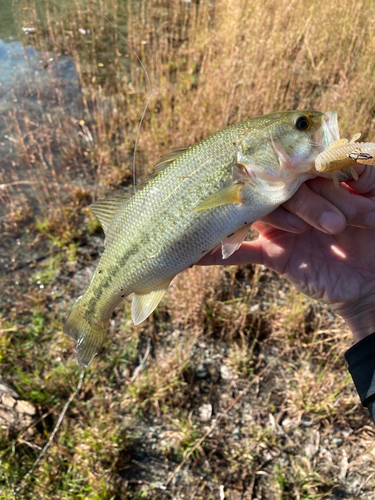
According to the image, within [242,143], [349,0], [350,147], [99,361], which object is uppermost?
[350,147]

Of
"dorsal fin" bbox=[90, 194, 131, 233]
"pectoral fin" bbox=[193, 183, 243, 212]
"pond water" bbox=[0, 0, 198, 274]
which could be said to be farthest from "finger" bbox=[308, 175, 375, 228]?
"pond water" bbox=[0, 0, 198, 274]

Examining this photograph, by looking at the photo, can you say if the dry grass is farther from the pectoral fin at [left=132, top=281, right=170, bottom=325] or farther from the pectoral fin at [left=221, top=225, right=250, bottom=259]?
the pectoral fin at [left=221, top=225, right=250, bottom=259]

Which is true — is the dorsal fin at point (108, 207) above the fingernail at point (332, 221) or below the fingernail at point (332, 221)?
below

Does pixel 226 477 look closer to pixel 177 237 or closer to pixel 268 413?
pixel 268 413

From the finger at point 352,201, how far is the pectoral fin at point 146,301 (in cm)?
97

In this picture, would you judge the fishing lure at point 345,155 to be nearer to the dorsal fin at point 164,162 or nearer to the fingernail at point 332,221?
the fingernail at point 332,221

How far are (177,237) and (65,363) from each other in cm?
198

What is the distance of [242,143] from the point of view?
5.84ft

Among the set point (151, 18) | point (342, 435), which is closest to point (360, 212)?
point (342, 435)

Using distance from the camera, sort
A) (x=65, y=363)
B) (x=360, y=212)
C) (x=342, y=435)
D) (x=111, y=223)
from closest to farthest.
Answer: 1. (x=360, y=212)
2. (x=111, y=223)
3. (x=342, y=435)
4. (x=65, y=363)

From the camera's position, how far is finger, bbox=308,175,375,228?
1.72m

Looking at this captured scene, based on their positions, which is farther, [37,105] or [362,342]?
[37,105]

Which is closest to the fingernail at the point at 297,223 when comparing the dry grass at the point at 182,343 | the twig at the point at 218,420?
the dry grass at the point at 182,343

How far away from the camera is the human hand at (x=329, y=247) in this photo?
5.68 ft
